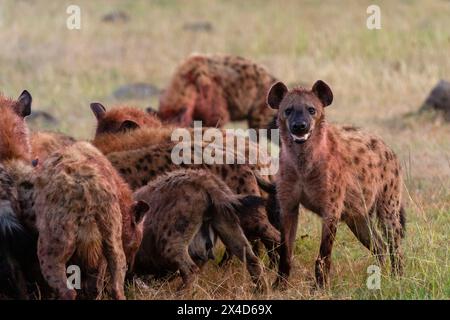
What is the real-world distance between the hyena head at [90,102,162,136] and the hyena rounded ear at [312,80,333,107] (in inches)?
72.1

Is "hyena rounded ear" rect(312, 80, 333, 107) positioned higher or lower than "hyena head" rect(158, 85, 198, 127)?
higher

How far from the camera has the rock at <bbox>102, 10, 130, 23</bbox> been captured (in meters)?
19.6

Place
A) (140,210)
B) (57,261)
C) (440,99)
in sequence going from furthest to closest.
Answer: (440,99), (140,210), (57,261)

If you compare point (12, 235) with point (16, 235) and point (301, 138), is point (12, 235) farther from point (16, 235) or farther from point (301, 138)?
point (301, 138)

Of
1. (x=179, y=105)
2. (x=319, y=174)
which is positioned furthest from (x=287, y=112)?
(x=179, y=105)

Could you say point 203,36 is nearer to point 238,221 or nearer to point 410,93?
point 410,93

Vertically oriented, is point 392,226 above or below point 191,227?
below

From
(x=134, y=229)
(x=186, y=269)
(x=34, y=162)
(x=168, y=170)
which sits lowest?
(x=186, y=269)

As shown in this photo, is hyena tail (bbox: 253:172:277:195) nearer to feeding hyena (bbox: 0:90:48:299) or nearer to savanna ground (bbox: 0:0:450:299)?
savanna ground (bbox: 0:0:450:299)

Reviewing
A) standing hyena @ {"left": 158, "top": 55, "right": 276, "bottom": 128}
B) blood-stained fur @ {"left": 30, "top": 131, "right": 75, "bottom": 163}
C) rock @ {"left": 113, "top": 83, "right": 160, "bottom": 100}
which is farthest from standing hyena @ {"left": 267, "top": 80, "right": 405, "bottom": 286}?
rock @ {"left": 113, "top": 83, "right": 160, "bottom": 100}

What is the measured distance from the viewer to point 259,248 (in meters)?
6.24

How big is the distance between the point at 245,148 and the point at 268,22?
12901mm

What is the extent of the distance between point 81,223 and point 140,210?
18.6 inches

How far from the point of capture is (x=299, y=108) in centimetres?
560
